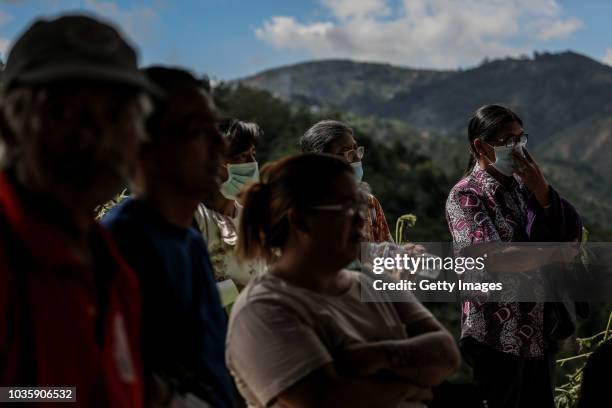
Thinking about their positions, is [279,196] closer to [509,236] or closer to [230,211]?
[230,211]

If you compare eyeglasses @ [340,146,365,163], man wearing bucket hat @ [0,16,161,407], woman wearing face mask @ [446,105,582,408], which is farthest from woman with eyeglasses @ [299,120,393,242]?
man wearing bucket hat @ [0,16,161,407]

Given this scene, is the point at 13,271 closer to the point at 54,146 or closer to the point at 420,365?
the point at 54,146

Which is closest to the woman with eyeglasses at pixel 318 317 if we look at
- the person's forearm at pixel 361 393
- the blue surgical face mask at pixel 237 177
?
the person's forearm at pixel 361 393

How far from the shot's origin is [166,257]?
1.63m

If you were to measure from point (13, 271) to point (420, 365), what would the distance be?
1.12 m

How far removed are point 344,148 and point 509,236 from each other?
73 centimetres

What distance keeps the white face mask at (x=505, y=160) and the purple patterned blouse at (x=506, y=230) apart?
5 centimetres

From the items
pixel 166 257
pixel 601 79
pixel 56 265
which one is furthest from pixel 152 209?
pixel 601 79

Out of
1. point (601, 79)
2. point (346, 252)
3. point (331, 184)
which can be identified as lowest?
point (346, 252)

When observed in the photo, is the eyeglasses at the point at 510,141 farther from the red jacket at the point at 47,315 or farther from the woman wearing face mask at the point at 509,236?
the red jacket at the point at 47,315

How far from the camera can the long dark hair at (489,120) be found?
135 inches

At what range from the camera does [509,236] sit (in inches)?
131

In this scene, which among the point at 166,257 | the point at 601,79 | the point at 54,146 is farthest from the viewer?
the point at 601,79

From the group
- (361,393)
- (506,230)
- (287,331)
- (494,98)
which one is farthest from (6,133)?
(494,98)
